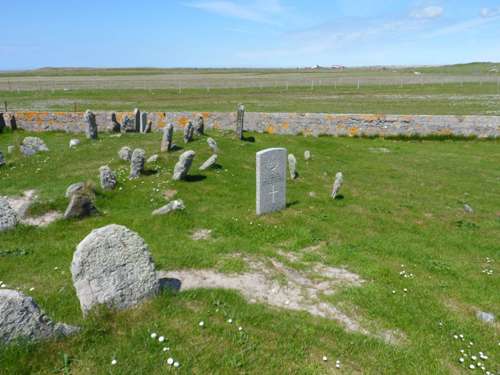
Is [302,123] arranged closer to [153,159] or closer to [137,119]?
[137,119]

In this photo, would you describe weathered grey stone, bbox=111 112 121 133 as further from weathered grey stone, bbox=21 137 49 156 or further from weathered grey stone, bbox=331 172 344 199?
weathered grey stone, bbox=331 172 344 199

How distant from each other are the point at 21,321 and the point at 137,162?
899cm

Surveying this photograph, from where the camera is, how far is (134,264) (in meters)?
5.95

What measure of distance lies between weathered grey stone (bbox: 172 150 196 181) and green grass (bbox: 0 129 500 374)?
44 cm

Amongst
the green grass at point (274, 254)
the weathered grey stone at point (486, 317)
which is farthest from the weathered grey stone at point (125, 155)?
the weathered grey stone at point (486, 317)

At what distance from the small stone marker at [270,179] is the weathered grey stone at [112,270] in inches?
199

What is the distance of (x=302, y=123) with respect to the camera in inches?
949

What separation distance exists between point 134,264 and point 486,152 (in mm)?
21327

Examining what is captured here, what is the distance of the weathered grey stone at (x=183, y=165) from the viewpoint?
1268cm

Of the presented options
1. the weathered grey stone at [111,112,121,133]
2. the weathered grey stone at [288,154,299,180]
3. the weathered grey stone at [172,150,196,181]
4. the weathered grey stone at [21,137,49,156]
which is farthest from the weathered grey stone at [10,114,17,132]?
the weathered grey stone at [288,154,299,180]

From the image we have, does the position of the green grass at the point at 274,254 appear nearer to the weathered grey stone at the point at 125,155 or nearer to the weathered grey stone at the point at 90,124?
the weathered grey stone at the point at 125,155

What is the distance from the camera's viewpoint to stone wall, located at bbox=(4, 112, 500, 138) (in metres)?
23.4

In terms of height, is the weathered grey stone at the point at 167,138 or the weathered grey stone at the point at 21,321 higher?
the weathered grey stone at the point at 167,138

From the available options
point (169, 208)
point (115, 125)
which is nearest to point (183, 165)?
point (169, 208)
